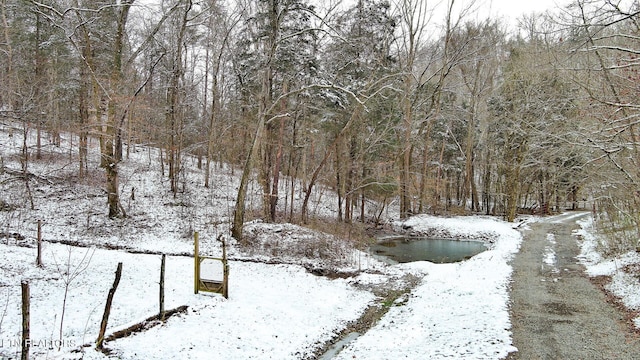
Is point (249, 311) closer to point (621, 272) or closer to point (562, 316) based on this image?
point (562, 316)

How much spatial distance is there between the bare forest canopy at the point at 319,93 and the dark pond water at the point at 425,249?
3342mm

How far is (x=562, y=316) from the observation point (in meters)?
8.52

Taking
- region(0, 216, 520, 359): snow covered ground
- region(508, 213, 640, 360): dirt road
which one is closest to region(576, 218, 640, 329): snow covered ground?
region(508, 213, 640, 360): dirt road

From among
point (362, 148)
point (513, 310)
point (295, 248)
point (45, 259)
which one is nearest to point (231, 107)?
point (362, 148)

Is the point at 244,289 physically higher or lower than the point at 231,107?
lower

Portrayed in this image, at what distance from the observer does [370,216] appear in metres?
28.3

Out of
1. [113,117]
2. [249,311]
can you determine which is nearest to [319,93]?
[113,117]

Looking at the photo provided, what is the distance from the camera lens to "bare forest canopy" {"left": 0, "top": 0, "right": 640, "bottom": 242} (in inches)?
556

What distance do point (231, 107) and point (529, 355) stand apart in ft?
84.2

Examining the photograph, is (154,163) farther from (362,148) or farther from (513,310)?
(513,310)

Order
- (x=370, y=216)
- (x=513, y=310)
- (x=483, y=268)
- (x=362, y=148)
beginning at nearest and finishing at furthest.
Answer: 1. (x=513, y=310)
2. (x=483, y=268)
3. (x=362, y=148)
4. (x=370, y=216)

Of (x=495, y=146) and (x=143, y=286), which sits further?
(x=495, y=146)

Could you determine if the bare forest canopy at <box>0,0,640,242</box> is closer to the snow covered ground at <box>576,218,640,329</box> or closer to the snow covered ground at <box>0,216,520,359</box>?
the snow covered ground at <box>576,218,640,329</box>

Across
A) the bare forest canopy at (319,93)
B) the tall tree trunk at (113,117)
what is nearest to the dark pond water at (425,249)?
the bare forest canopy at (319,93)
